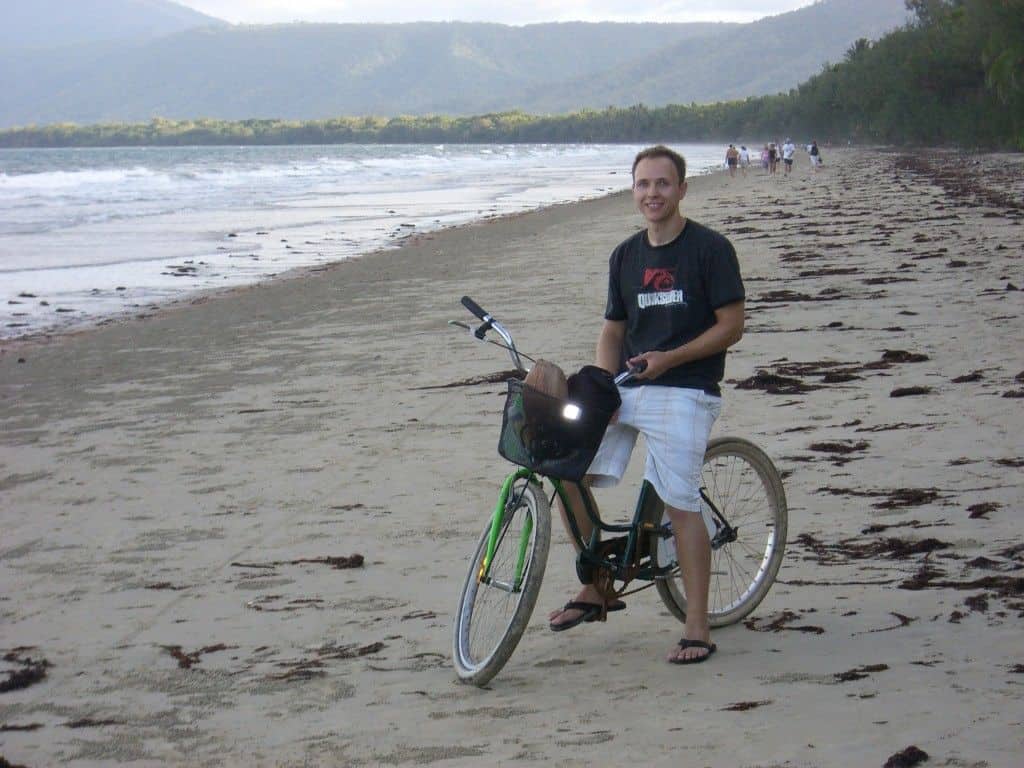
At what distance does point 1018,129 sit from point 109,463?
162ft

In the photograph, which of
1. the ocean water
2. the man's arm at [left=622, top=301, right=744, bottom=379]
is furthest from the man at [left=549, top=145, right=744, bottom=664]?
the ocean water

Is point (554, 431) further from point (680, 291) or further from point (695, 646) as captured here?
point (695, 646)

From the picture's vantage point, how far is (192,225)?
32.6m

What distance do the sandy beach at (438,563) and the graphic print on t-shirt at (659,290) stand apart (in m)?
1.14

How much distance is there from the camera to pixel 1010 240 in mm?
16203

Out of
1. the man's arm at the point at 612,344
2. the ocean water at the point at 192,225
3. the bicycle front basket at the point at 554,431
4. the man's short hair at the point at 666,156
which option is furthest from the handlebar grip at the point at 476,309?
the ocean water at the point at 192,225

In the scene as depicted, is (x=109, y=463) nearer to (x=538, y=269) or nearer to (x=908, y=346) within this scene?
(x=908, y=346)

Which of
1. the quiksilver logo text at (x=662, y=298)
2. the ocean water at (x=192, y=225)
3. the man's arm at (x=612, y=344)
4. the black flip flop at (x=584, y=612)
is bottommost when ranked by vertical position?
the ocean water at (x=192, y=225)

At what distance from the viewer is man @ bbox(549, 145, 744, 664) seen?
421 cm

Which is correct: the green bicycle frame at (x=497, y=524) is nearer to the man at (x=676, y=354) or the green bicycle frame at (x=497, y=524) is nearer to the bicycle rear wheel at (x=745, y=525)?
the man at (x=676, y=354)

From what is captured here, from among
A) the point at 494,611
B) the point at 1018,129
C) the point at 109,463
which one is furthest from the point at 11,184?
the point at 494,611

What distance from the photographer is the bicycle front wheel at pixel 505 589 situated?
416cm

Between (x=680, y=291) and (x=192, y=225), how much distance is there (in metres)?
29.7

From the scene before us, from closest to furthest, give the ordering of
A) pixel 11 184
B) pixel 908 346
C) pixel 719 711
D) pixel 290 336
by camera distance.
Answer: pixel 719 711 < pixel 908 346 < pixel 290 336 < pixel 11 184
